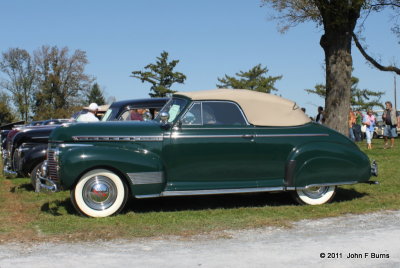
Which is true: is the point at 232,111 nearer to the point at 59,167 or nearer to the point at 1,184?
the point at 59,167

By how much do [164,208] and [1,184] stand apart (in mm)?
4778

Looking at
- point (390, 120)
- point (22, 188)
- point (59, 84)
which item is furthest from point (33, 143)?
point (59, 84)

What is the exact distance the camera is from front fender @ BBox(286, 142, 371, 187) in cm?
702

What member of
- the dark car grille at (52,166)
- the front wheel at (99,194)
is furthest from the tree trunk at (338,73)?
the dark car grille at (52,166)

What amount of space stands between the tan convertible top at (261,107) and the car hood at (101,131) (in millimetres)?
797

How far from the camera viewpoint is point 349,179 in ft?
23.8

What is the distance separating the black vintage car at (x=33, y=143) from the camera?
30.6 ft

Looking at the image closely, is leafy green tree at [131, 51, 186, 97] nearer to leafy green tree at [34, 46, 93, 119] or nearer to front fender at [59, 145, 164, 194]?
leafy green tree at [34, 46, 93, 119]

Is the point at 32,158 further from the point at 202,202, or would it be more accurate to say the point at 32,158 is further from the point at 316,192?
the point at 316,192

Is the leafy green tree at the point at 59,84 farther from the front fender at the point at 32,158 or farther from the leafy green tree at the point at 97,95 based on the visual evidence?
the front fender at the point at 32,158

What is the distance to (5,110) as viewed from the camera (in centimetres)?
6009

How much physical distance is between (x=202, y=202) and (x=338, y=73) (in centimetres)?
921

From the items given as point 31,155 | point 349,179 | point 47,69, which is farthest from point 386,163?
point 47,69

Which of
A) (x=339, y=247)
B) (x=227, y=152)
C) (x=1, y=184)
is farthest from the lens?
(x=1, y=184)
